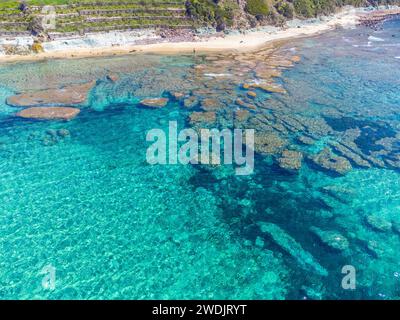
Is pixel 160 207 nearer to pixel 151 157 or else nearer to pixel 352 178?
pixel 151 157

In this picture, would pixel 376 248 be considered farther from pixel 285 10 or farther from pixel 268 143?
pixel 285 10

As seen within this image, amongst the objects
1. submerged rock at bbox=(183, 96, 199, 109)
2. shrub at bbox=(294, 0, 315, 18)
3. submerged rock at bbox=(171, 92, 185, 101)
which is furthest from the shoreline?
submerged rock at bbox=(183, 96, 199, 109)

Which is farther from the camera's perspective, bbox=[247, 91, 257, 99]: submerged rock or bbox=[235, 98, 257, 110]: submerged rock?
bbox=[247, 91, 257, 99]: submerged rock

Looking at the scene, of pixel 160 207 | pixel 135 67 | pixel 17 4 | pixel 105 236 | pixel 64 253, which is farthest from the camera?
pixel 17 4

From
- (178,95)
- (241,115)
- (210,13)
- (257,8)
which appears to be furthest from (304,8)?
(241,115)

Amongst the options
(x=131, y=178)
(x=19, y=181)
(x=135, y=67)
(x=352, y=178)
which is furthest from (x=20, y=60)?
(x=352, y=178)

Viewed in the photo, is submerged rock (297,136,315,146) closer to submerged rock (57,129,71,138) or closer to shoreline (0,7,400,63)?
submerged rock (57,129,71,138)

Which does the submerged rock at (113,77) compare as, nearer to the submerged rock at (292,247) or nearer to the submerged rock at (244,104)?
the submerged rock at (244,104)

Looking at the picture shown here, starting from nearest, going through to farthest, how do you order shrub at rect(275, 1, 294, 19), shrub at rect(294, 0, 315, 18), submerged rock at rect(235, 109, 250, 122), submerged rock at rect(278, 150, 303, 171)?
submerged rock at rect(278, 150, 303, 171)
submerged rock at rect(235, 109, 250, 122)
shrub at rect(275, 1, 294, 19)
shrub at rect(294, 0, 315, 18)
